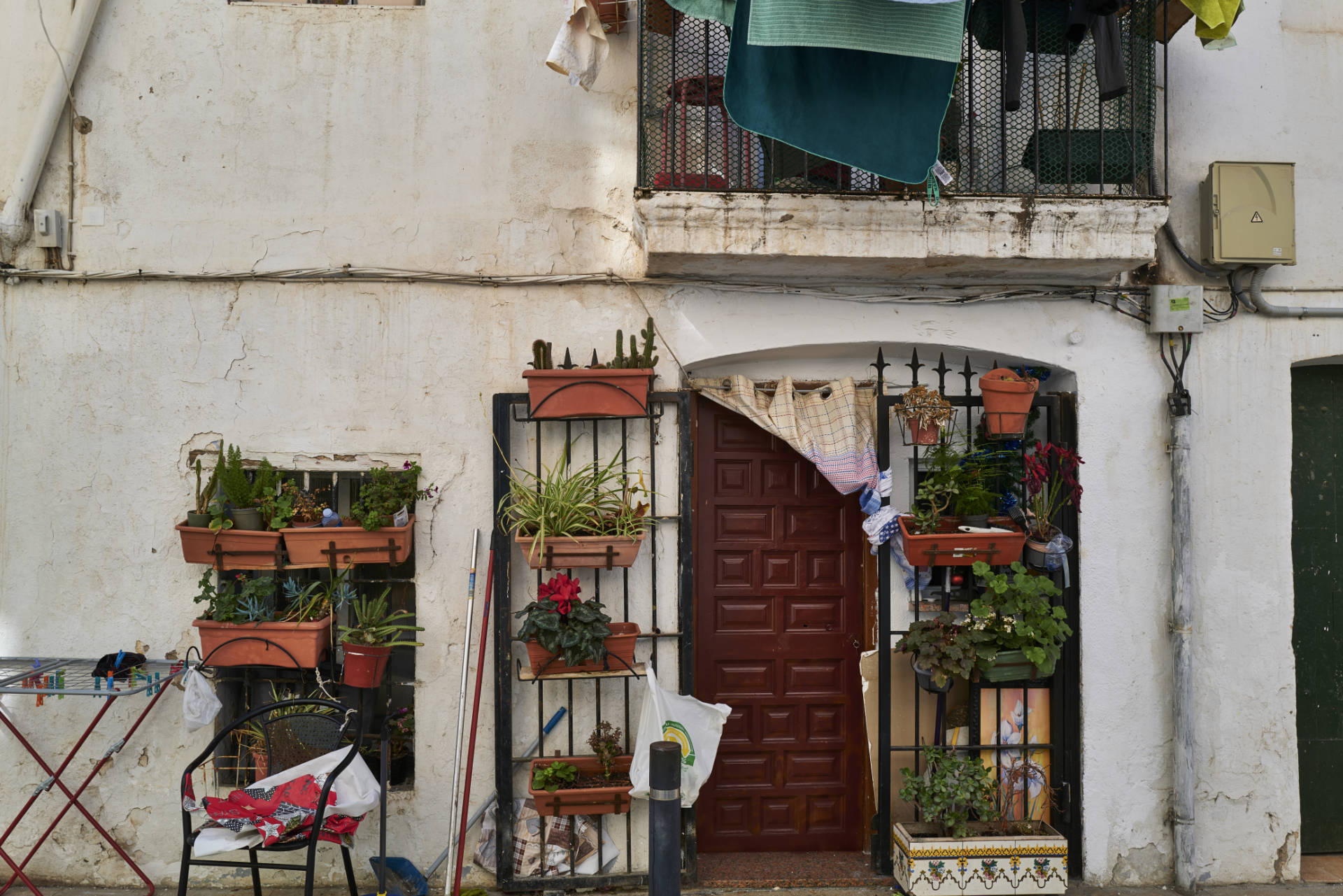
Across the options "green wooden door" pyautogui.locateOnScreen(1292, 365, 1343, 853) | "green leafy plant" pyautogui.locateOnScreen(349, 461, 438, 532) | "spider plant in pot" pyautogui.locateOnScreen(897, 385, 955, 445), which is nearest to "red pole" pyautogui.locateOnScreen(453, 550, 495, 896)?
"green leafy plant" pyautogui.locateOnScreen(349, 461, 438, 532)

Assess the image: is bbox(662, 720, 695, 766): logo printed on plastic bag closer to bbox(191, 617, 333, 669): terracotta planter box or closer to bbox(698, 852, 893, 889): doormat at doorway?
bbox(698, 852, 893, 889): doormat at doorway

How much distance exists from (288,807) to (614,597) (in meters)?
1.73

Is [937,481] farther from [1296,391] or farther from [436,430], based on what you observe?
[436,430]

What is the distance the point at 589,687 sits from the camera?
182 inches

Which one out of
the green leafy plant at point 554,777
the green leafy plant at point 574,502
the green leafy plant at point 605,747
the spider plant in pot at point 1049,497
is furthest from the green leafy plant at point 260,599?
the spider plant in pot at point 1049,497

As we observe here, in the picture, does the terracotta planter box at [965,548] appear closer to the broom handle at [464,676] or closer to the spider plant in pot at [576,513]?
the spider plant in pot at [576,513]

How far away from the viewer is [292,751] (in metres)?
4.57

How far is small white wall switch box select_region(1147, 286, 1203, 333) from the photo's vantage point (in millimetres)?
4656

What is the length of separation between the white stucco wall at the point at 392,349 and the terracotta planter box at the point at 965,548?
599mm

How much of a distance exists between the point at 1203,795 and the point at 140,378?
5855mm

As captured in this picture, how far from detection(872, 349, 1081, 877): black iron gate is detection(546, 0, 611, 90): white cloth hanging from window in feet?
6.76

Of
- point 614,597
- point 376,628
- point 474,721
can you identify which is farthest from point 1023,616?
point 376,628

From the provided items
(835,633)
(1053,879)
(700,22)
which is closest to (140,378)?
(700,22)

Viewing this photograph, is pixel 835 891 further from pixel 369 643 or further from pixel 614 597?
pixel 369 643
